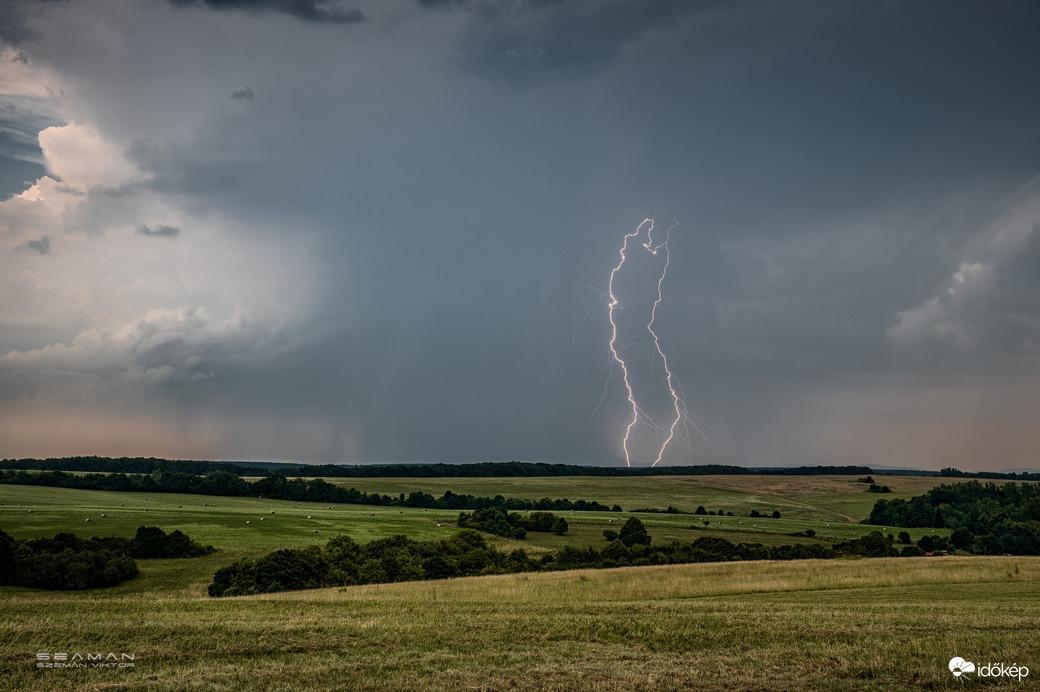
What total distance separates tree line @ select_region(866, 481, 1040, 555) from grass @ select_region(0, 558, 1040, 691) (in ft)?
279

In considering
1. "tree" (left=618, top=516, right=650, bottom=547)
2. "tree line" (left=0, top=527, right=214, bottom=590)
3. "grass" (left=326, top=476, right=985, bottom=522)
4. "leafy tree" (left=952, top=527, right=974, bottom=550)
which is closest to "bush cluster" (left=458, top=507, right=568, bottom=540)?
"tree" (left=618, top=516, right=650, bottom=547)

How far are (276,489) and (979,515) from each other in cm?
14214

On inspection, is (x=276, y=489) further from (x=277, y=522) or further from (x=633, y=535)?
(x=633, y=535)

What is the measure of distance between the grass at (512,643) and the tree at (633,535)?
56895mm

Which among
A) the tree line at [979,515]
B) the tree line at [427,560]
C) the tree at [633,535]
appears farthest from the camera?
the tree line at [979,515]

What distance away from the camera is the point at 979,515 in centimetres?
10612

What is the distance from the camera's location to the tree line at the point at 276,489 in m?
129

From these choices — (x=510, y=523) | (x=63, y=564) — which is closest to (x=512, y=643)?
(x=63, y=564)

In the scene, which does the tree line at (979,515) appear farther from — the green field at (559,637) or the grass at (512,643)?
the grass at (512,643)

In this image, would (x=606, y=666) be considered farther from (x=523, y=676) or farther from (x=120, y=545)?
(x=120, y=545)

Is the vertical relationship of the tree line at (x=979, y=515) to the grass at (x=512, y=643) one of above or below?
below

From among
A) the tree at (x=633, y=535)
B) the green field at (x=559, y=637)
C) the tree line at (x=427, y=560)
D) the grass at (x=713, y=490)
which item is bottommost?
the grass at (x=713, y=490)

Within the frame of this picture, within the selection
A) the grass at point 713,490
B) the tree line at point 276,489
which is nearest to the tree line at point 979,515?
the grass at point 713,490

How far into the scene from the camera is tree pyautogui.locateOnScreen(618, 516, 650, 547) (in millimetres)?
80062
